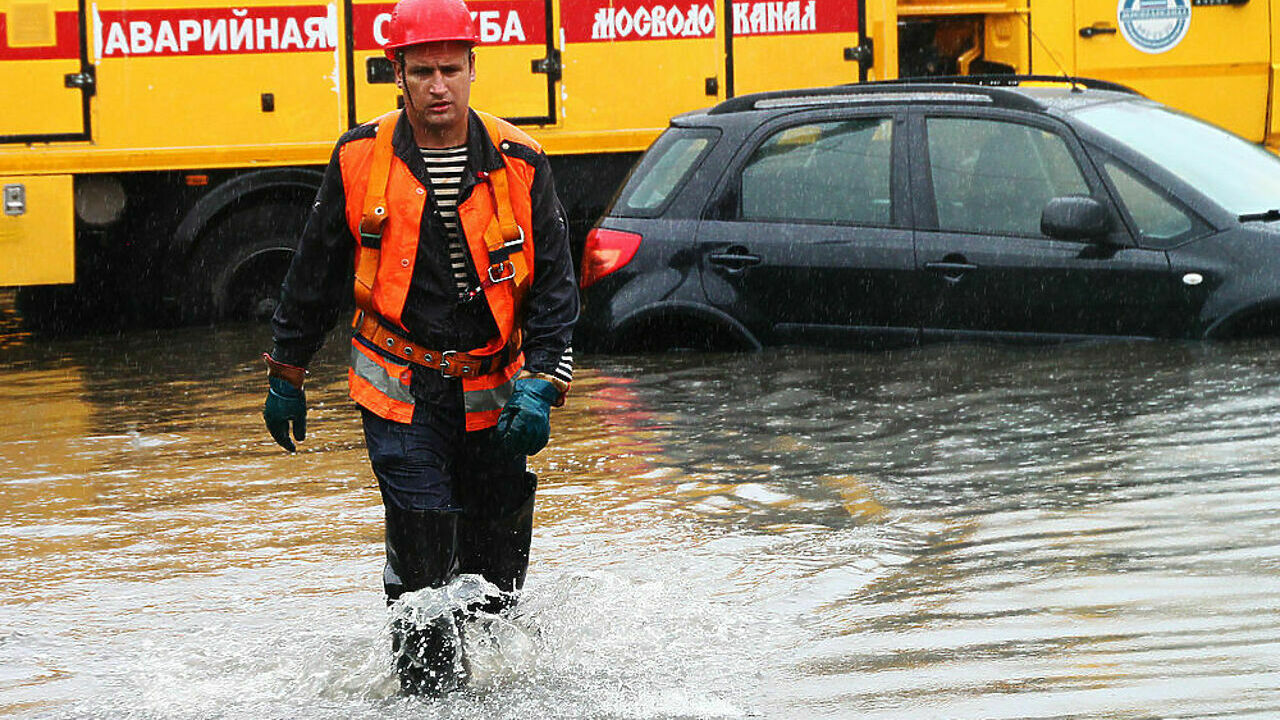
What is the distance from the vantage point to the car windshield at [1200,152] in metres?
8.92

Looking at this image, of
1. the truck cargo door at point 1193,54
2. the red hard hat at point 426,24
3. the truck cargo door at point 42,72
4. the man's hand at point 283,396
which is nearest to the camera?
the red hard hat at point 426,24

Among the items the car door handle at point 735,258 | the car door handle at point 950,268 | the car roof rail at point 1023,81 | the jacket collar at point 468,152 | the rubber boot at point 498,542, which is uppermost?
the car roof rail at point 1023,81

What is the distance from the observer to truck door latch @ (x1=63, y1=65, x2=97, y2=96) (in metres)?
12.4

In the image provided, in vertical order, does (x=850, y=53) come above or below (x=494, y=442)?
above

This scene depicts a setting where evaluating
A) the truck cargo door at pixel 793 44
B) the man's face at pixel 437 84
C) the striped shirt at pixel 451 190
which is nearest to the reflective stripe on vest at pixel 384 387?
the striped shirt at pixel 451 190

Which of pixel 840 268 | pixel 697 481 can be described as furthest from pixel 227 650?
pixel 840 268

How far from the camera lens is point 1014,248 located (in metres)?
8.93

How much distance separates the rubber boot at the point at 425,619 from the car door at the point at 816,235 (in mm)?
4533

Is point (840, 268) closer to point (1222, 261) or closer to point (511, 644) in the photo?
point (1222, 261)

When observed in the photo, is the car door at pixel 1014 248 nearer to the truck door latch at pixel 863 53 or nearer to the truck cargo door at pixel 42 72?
the truck door latch at pixel 863 53

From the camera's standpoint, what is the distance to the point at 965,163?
9.14m

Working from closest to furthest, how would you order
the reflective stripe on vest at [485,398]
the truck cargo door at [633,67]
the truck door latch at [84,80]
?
the reflective stripe on vest at [485,398] < the truck door latch at [84,80] < the truck cargo door at [633,67]

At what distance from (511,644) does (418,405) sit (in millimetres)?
696

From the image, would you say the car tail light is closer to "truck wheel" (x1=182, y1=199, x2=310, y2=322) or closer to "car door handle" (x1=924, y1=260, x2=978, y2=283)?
A: "car door handle" (x1=924, y1=260, x2=978, y2=283)
